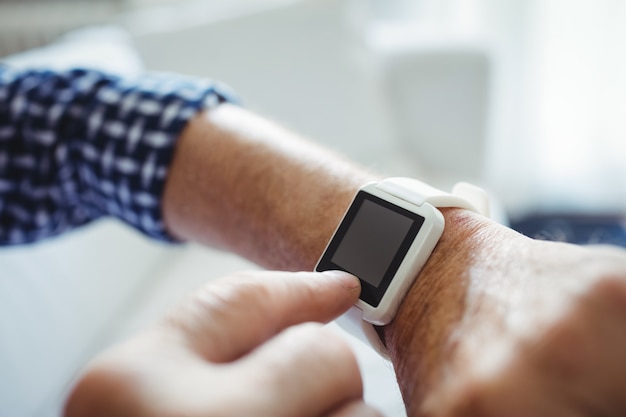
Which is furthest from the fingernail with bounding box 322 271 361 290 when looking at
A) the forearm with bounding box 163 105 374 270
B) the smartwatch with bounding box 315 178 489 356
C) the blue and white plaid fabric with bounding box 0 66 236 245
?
the blue and white plaid fabric with bounding box 0 66 236 245

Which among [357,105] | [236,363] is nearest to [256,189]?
[236,363]

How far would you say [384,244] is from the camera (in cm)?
44

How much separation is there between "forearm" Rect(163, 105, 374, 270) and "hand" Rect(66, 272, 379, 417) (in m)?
0.21

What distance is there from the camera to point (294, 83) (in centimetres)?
127

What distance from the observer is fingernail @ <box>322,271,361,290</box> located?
40cm

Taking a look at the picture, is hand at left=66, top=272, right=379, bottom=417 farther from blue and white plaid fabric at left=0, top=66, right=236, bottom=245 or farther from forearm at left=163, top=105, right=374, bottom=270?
blue and white plaid fabric at left=0, top=66, right=236, bottom=245

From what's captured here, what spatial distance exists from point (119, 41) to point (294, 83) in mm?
397

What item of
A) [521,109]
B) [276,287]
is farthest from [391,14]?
[276,287]

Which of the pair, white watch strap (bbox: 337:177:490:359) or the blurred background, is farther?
the blurred background

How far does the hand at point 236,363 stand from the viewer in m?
0.28

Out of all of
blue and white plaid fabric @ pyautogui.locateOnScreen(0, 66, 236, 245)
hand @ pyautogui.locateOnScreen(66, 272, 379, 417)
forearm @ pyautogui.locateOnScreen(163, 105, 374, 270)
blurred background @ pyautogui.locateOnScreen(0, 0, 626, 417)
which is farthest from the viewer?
blurred background @ pyautogui.locateOnScreen(0, 0, 626, 417)

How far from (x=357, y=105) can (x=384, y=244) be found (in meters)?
0.91

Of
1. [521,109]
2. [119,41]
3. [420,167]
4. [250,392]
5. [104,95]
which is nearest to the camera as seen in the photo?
[250,392]

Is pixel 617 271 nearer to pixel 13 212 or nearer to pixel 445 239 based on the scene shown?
pixel 445 239
